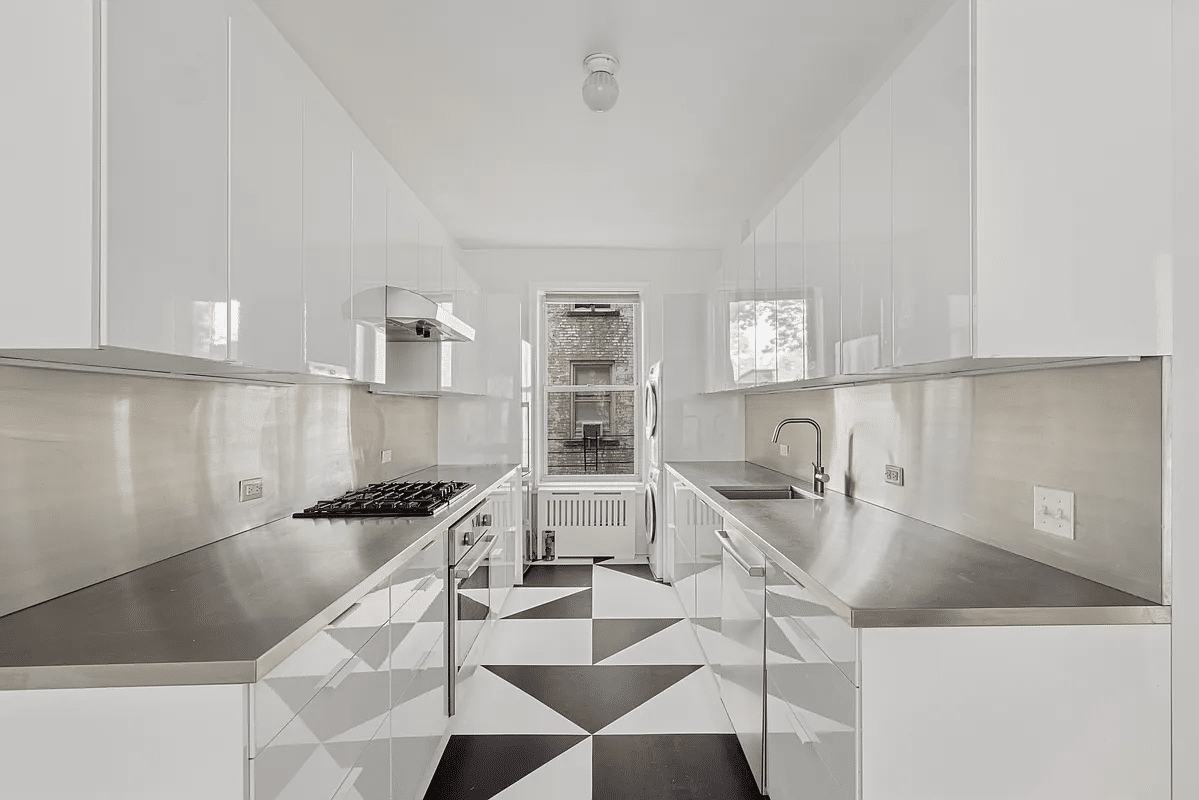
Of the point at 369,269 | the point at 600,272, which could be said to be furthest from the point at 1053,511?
the point at 600,272

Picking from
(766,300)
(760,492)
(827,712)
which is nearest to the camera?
(827,712)

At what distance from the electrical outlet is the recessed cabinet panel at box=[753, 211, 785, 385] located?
198 centimetres

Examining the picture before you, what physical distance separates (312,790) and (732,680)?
1611 mm

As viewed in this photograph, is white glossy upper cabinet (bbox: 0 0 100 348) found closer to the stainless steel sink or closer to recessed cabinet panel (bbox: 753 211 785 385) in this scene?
recessed cabinet panel (bbox: 753 211 785 385)

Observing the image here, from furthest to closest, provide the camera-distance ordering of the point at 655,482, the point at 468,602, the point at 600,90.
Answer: the point at 655,482, the point at 468,602, the point at 600,90

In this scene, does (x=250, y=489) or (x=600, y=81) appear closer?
(x=250, y=489)

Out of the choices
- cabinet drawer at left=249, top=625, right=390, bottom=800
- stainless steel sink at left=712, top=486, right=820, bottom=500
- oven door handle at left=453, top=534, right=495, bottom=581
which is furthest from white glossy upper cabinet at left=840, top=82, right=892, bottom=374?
oven door handle at left=453, top=534, right=495, bottom=581

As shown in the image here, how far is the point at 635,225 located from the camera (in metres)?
4.66

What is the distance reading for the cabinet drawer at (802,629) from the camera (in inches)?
52.2

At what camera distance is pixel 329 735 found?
1328 mm

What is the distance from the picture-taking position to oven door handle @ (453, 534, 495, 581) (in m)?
2.62

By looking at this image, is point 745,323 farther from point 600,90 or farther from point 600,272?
point 600,272

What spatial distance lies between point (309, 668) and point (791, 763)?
124 centimetres

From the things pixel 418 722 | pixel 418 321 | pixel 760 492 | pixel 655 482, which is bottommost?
pixel 418 722
